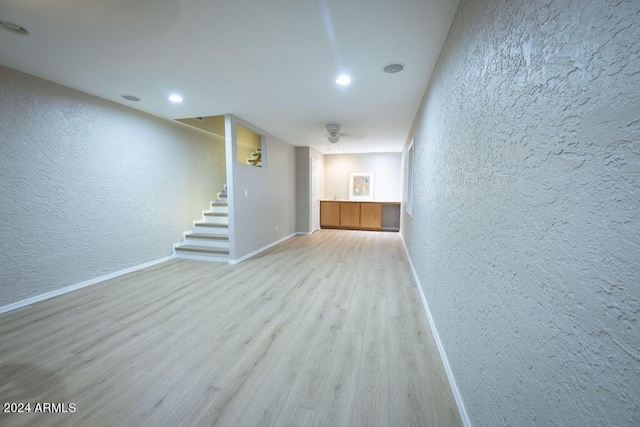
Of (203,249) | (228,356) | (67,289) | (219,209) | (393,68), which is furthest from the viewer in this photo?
(219,209)

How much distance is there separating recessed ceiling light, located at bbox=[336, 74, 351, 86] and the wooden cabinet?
16.0 ft

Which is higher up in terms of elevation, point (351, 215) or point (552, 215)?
point (552, 215)

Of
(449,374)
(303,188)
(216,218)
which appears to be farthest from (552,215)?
(303,188)

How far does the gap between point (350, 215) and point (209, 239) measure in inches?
166

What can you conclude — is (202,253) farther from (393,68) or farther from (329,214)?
(329,214)

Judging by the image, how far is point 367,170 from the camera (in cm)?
774

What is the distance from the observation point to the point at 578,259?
0.56 m

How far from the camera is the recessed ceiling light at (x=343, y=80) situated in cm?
253

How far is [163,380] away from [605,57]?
7.80 ft

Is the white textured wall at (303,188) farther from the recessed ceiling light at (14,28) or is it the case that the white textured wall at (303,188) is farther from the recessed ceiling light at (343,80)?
the recessed ceiling light at (14,28)

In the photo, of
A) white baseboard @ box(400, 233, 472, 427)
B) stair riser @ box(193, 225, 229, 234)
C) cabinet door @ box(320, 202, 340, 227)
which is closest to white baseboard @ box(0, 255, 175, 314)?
stair riser @ box(193, 225, 229, 234)

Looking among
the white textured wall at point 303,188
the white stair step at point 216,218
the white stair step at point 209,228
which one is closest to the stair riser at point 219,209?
the white stair step at point 216,218

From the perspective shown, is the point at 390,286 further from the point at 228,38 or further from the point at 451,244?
the point at 228,38

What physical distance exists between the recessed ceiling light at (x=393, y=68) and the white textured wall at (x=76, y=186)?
3.61 metres
